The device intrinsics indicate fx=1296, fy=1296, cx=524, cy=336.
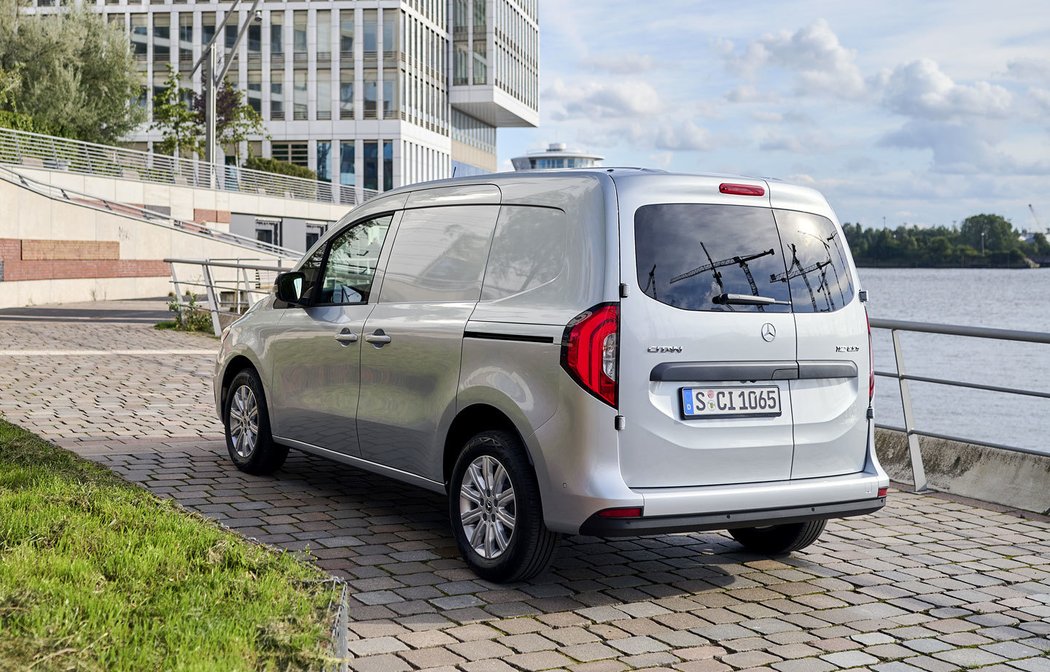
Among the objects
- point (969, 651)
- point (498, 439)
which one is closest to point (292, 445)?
point (498, 439)

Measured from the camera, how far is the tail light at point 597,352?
212 inches

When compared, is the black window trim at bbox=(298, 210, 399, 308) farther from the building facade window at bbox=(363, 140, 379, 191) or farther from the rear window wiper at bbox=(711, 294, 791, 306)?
the building facade window at bbox=(363, 140, 379, 191)

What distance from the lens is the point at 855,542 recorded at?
7.08 metres

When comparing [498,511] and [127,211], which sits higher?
[127,211]

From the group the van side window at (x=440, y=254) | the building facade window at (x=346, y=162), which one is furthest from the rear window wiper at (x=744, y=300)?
the building facade window at (x=346, y=162)

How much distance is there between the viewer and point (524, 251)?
5.97 metres

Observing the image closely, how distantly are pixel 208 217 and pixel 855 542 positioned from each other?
4853 cm

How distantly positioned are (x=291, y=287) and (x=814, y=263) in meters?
3.27

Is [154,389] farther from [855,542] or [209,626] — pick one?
[209,626]

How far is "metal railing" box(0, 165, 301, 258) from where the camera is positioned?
106ft

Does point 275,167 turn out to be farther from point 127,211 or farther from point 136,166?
point 127,211

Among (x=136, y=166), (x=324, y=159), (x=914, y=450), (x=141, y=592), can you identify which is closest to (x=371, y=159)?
(x=324, y=159)

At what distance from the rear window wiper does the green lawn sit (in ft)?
6.83

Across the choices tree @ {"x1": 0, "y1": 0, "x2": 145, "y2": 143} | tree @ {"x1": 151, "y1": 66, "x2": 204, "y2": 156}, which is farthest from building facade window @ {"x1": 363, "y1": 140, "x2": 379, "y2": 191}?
tree @ {"x1": 0, "y1": 0, "x2": 145, "y2": 143}
